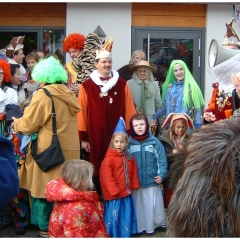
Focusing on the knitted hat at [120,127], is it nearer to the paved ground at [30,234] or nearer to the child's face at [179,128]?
the child's face at [179,128]

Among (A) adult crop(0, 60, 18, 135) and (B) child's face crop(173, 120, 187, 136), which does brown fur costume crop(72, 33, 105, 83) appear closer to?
(A) adult crop(0, 60, 18, 135)

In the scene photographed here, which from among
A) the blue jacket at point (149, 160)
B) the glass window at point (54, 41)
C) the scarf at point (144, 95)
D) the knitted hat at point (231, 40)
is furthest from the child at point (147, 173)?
the glass window at point (54, 41)

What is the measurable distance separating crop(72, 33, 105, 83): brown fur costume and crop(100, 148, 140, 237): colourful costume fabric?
1.29 meters

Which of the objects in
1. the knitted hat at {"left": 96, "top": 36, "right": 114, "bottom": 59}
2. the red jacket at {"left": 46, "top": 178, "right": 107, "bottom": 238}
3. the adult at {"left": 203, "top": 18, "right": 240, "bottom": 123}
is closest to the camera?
the red jacket at {"left": 46, "top": 178, "right": 107, "bottom": 238}

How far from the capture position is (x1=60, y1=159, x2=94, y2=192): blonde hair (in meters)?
3.66

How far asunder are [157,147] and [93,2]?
3.52 m

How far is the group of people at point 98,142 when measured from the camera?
3.69 metres

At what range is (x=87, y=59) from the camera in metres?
5.72

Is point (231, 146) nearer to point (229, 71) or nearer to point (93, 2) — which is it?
point (229, 71)

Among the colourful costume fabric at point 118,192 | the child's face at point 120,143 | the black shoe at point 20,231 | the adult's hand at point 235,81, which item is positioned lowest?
the black shoe at point 20,231

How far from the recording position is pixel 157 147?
498 cm

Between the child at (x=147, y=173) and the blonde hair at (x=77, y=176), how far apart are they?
125 cm

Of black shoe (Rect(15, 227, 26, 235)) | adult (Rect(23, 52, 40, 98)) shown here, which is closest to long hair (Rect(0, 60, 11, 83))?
adult (Rect(23, 52, 40, 98))

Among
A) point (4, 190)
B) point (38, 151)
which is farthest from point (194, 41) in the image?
point (4, 190)
